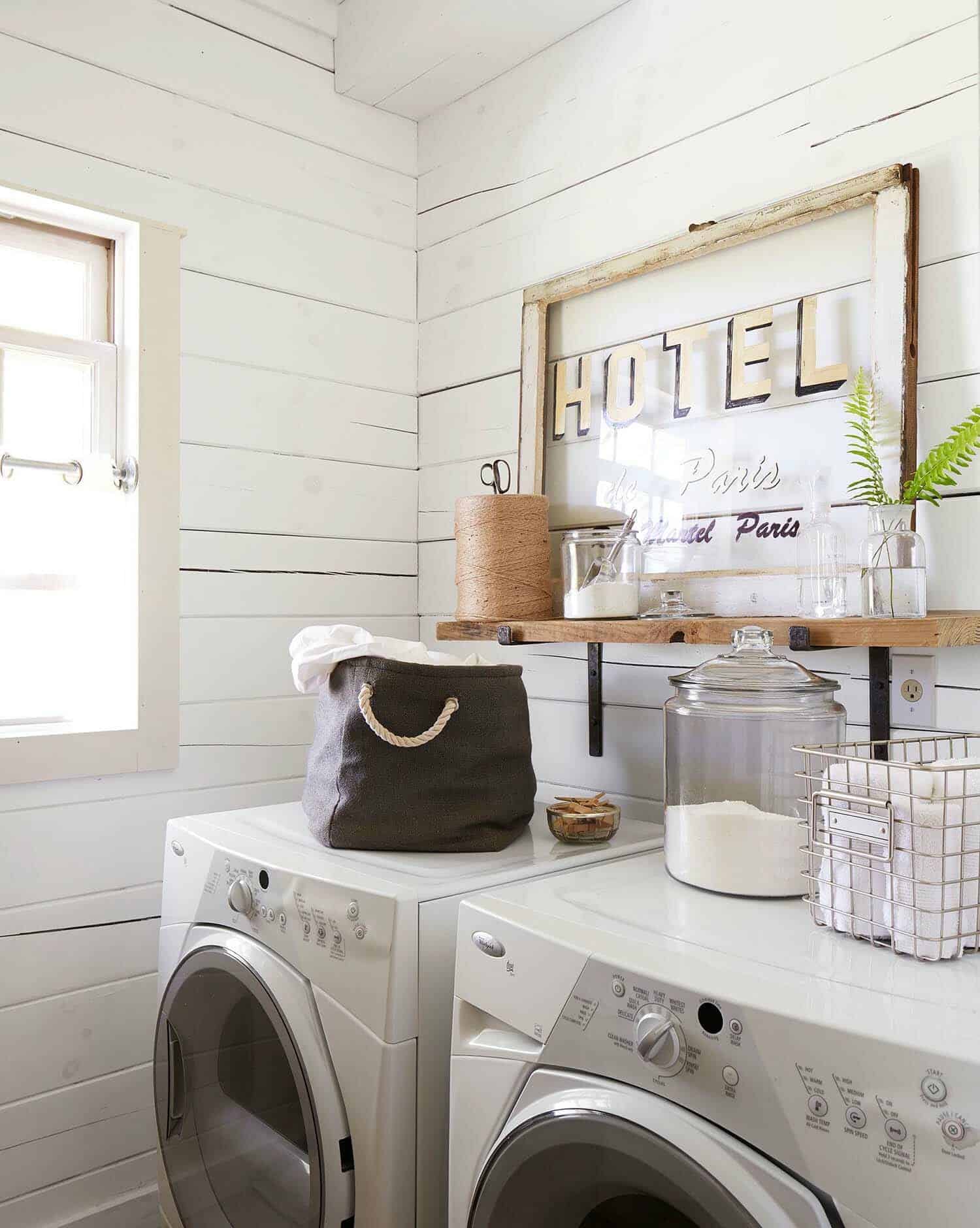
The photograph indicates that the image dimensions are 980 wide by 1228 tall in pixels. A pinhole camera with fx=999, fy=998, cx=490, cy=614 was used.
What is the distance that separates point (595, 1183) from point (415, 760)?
0.61 metres

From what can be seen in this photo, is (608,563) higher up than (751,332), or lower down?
lower down

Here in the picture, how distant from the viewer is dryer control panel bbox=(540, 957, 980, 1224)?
2.36 ft

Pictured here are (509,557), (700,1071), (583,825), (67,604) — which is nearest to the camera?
(700,1071)

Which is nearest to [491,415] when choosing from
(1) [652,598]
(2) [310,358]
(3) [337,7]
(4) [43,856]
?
(2) [310,358]

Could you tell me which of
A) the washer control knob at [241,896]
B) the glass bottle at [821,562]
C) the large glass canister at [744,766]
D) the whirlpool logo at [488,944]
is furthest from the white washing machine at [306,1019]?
the glass bottle at [821,562]

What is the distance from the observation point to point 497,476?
1856 mm

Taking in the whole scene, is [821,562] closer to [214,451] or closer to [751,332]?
[751,332]

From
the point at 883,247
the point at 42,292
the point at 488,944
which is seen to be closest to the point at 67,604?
the point at 42,292

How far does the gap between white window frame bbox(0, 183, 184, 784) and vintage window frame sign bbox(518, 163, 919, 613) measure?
65 cm

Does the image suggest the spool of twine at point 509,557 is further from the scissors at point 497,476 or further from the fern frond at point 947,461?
the fern frond at point 947,461

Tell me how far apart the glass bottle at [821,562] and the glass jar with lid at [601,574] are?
262 millimetres

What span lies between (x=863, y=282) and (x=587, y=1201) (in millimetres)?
1196

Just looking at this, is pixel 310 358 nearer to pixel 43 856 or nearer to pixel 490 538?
pixel 490 538

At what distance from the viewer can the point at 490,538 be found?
1.72 metres
